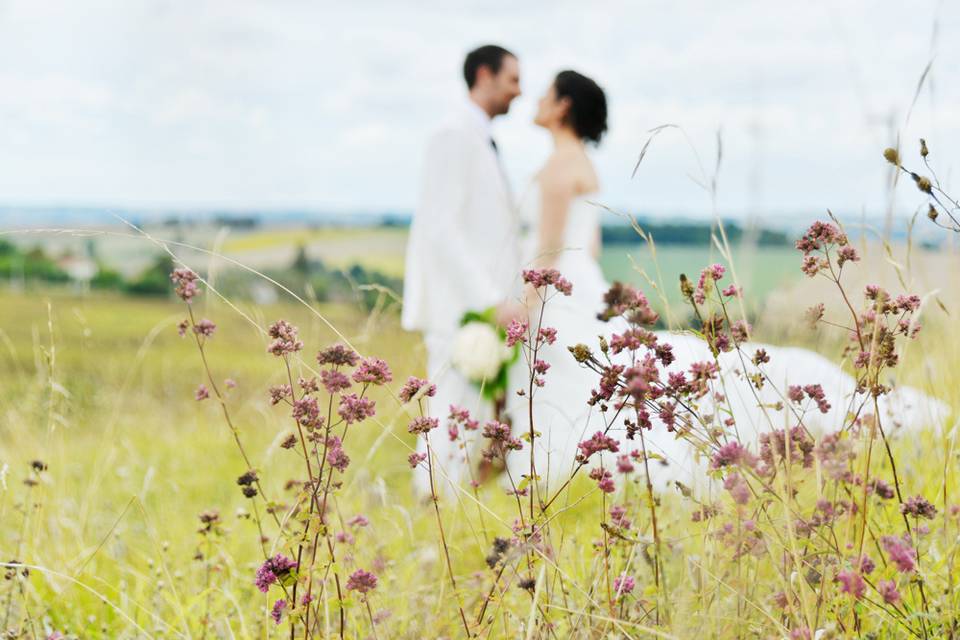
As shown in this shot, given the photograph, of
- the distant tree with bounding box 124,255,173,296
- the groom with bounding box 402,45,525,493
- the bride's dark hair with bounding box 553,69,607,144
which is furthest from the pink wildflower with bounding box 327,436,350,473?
the distant tree with bounding box 124,255,173,296

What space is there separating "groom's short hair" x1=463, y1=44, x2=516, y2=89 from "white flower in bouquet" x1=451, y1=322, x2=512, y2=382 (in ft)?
5.11

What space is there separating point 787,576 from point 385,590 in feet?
3.36

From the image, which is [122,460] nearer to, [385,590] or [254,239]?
[385,590]

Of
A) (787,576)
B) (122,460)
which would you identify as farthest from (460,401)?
(787,576)

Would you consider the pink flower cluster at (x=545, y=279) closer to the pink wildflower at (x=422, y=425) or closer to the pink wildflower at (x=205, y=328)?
the pink wildflower at (x=422, y=425)

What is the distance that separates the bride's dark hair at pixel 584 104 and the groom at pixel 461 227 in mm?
555

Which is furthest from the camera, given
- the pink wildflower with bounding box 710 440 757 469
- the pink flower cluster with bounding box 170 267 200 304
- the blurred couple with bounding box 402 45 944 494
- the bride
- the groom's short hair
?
the groom's short hair

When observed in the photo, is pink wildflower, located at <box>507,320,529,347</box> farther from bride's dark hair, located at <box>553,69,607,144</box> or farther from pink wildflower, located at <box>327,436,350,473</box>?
Answer: bride's dark hair, located at <box>553,69,607,144</box>

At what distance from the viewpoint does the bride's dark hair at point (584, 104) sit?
5.66 metres

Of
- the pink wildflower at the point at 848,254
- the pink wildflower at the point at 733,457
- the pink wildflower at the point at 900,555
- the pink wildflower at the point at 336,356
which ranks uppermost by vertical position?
the pink wildflower at the point at 848,254

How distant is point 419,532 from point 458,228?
6.39 ft

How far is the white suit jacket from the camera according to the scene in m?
4.91

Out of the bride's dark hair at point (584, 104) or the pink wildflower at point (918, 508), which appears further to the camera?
the bride's dark hair at point (584, 104)

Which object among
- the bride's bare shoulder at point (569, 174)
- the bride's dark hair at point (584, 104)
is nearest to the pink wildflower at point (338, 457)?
the bride's bare shoulder at point (569, 174)
